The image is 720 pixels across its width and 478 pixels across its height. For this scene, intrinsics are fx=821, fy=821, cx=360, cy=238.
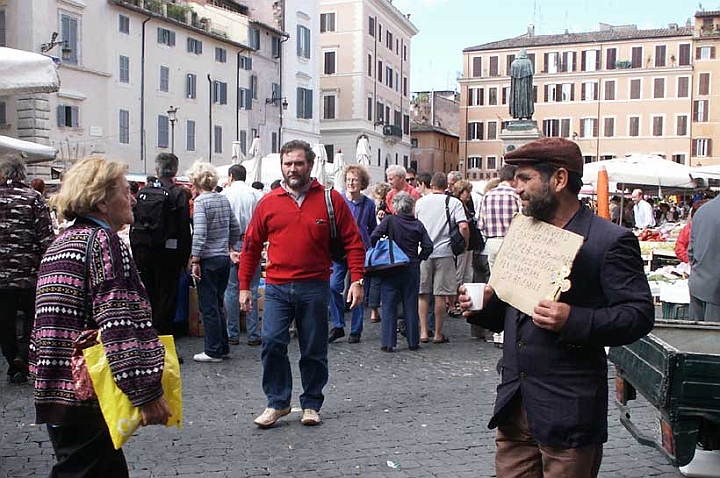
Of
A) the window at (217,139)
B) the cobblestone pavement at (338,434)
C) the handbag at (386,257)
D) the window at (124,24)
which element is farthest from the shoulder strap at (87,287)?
the window at (217,139)

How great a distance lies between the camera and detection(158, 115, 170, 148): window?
3528 cm

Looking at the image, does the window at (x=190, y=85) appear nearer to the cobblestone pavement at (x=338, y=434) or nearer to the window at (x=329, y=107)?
the window at (x=329, y=107)

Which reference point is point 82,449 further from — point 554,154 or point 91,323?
point 554,154

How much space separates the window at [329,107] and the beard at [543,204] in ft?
177

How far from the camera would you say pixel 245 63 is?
41.9 metres

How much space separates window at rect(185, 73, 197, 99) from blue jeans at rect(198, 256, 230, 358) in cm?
3068

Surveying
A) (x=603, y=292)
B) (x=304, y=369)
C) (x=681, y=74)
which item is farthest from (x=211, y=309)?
(x=681, y=74)

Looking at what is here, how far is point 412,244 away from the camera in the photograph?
8695 mm

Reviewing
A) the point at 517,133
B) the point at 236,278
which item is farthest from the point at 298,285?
the point at 517,133

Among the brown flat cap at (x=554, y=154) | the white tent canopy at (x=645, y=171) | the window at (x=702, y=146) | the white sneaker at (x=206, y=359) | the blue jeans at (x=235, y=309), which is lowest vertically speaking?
the white sneaker at (x=206, y=359)

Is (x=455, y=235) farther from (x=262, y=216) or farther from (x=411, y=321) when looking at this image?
(x=262, y=216)

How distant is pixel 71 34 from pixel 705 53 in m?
51.4

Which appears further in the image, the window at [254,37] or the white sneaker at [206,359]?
the window at [254,37]

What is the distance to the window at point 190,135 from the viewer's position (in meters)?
37.2
